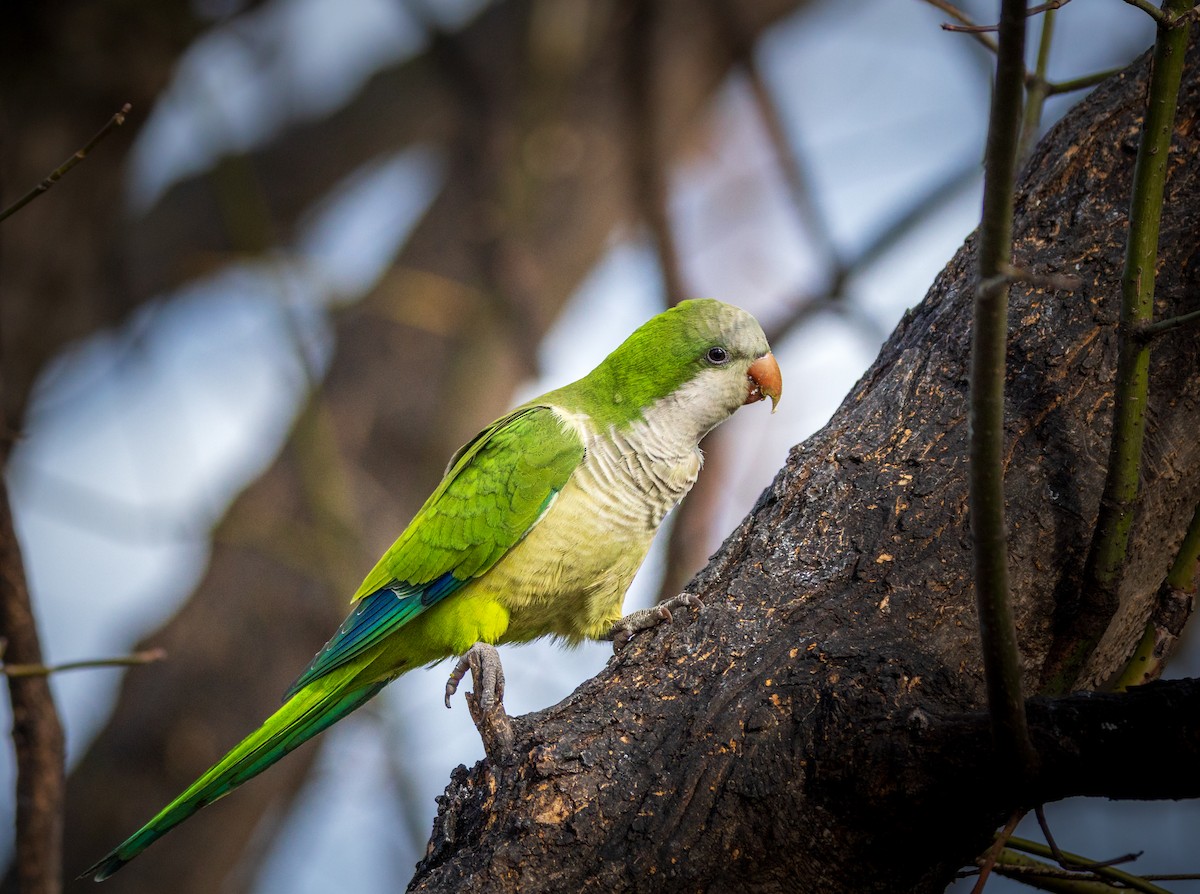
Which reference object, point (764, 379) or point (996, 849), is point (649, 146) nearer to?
point (764, 379)

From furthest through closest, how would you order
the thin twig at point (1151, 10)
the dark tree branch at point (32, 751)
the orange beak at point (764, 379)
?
1. the orange beak at point (764, 379)
2. the dark tree branch at point (32, 751)
3. the thin twig at point (1151, 10)

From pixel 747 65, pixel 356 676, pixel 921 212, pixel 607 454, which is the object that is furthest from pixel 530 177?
pixel 356 676

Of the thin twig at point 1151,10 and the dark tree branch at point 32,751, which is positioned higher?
the dark tree branch at point 32,751

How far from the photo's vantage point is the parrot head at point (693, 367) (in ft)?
11.7

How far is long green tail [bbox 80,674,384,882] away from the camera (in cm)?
282

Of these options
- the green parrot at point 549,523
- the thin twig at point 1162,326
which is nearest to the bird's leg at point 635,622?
the green parrot at point 549,523

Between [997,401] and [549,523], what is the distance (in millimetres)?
2059

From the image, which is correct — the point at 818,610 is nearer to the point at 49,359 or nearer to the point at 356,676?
the point at 356,676

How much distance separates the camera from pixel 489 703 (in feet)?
7.77

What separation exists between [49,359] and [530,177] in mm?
3033

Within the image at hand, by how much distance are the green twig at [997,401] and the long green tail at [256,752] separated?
7.61 feet

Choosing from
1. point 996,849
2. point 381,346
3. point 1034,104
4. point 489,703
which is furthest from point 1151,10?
point 381,346

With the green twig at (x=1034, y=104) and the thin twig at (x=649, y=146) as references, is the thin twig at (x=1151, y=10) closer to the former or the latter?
the green twig at (x=1034, y=104)

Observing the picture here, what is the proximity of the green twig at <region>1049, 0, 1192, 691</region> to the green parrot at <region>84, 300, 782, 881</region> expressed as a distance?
140 centimetres
